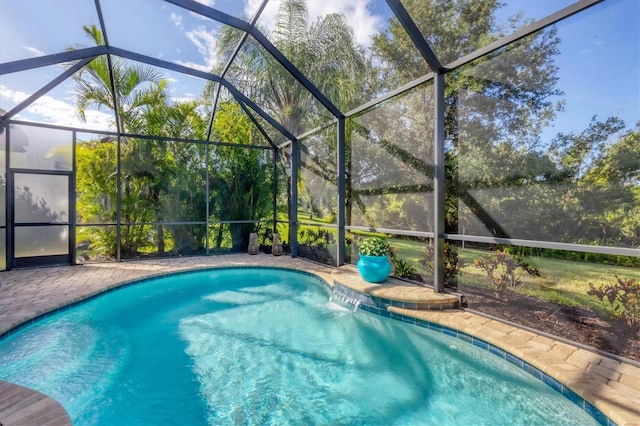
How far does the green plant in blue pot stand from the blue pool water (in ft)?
2.51

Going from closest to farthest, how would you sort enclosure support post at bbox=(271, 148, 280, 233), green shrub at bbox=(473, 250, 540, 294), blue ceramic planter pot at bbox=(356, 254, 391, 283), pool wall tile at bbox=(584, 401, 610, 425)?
pool wall tile at bbox=(584, 401, 610, 425) < green shrub at bbox=(473, 250, 540, 294) < blue ceramic planter pot at bbox=(356, 254, 391, 283) < enclosure support post at bbox=(271, 148, 280, 233)

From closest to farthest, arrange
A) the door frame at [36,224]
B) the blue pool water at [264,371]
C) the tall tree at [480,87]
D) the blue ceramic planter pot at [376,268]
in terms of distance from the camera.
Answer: the blue pool water at [264,371]
the tall tree at [480,87]
the blue ceramic planter pot at [376,268]
the door frame at [36,224]

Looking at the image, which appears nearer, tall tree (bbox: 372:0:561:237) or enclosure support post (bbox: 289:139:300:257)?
tall tree (bbox: 372:0:561:237)

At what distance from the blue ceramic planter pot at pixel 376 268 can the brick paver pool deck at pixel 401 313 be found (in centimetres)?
27

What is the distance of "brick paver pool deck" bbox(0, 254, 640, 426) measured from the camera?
7.30ft

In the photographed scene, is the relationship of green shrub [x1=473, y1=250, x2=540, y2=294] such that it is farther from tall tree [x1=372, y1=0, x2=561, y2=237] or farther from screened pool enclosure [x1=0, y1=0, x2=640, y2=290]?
tall tree [x1=372, y1=0, x2=561, y2=237]

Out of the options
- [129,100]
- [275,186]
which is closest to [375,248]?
[275,186]

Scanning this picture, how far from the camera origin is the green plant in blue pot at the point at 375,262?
5199 millimetres

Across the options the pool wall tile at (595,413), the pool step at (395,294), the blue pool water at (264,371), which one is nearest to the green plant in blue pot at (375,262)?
the pool step at (395,294)

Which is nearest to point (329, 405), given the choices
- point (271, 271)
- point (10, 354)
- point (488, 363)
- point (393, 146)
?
point (488, 363)

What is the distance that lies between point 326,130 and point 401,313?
473 centimetres

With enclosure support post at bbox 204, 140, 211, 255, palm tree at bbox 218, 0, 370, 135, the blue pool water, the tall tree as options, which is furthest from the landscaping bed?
enclosure support post at bbox 204, 140, 211, 255

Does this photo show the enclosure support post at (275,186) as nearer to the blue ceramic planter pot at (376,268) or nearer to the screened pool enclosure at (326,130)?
the screened pool enclosure at (326,130)

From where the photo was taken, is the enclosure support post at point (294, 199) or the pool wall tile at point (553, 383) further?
the enclosure support post at point (294, 199)
